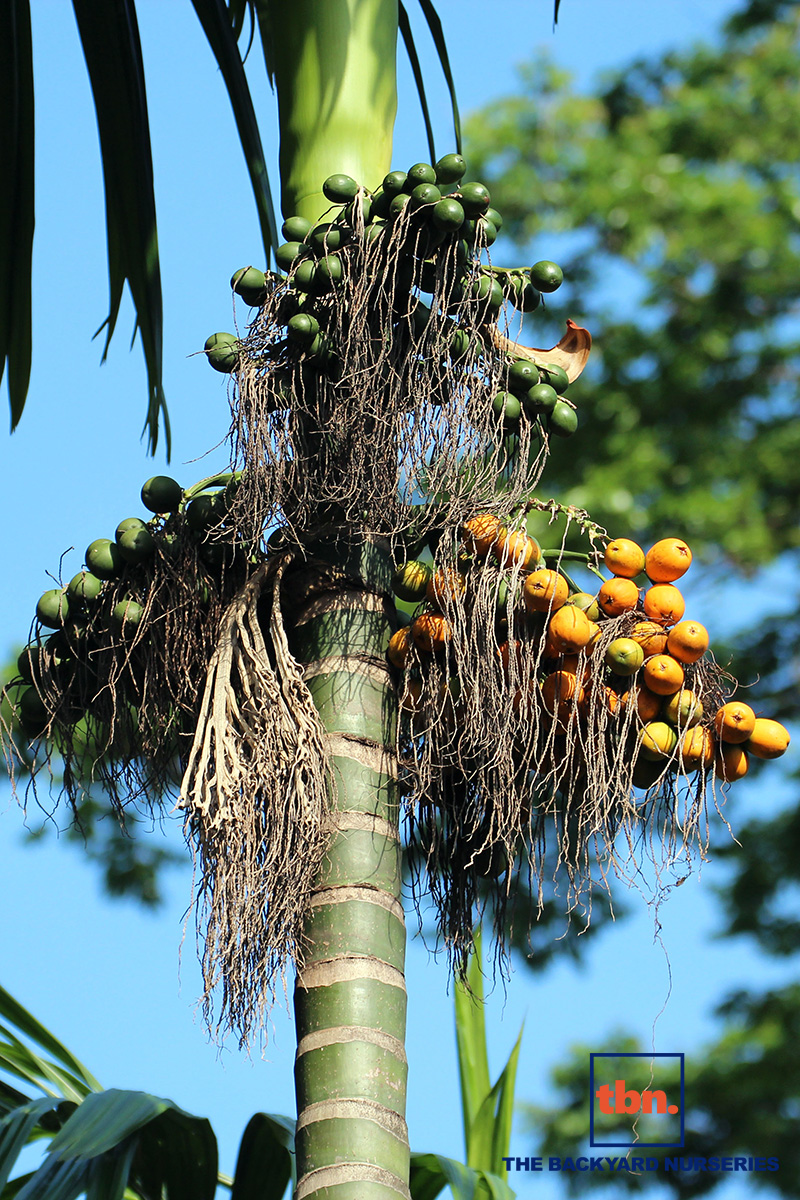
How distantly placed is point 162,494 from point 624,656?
849 millimetres

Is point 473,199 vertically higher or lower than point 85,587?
higher

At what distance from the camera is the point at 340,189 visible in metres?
2.51

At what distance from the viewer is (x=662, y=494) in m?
7.65

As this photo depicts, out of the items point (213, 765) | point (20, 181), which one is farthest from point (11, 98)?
point (213, 765)

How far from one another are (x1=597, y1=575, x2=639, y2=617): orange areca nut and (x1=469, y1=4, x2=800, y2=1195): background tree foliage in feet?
15.7

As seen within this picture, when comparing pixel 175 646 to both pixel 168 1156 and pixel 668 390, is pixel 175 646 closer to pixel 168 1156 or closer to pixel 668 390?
pixel 168 1156

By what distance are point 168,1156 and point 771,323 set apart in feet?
20.2

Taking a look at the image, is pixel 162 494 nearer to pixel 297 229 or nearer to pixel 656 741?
pixel 297 229

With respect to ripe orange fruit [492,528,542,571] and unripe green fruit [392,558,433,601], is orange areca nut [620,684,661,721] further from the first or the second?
unripe green fruit [392,558,433,601]

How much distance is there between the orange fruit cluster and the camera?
2.38 metres

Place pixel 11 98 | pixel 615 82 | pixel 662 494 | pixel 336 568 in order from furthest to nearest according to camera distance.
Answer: pixel 615 82
pixel 662 494
pixel 11 98
pixel 336 568

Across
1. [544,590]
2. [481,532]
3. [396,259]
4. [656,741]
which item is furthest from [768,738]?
[396,259]

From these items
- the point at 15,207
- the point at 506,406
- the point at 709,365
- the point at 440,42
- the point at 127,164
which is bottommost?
the point at 506,406

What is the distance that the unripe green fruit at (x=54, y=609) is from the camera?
8.61ft
